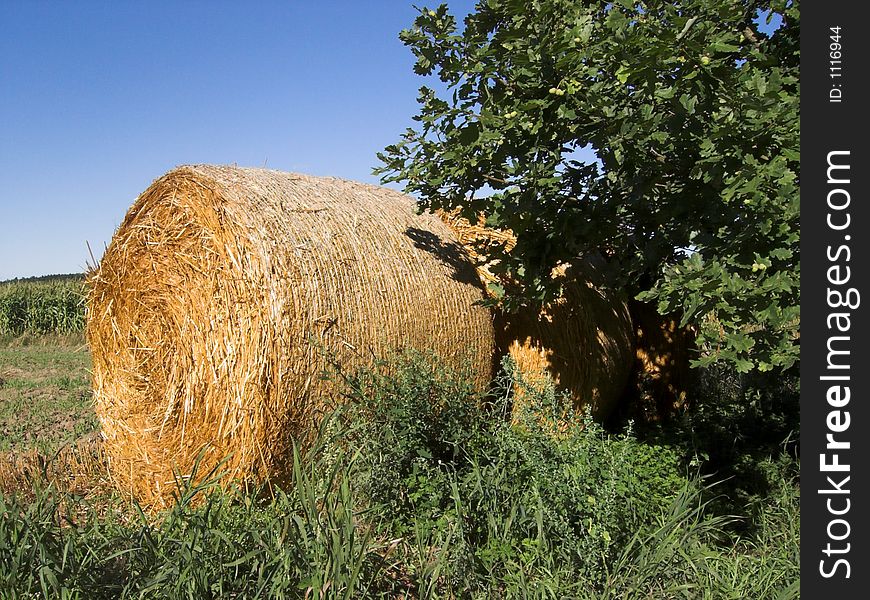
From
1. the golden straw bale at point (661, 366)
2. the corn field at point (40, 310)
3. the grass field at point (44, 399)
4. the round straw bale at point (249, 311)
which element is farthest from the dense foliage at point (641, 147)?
Result: the corn field at point (40, 310)

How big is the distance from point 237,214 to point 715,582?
3.49 m

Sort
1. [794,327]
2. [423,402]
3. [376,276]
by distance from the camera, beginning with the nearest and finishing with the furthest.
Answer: [794,327] < [423,402] < [376,276]

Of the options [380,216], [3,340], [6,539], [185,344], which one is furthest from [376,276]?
[3,340]

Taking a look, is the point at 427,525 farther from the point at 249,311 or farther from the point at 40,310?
the point at 40,310

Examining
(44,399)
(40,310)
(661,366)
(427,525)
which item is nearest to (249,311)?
(427,525)

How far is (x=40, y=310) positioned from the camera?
63.5 feet

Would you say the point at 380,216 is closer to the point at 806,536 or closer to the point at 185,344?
the point at 185,344

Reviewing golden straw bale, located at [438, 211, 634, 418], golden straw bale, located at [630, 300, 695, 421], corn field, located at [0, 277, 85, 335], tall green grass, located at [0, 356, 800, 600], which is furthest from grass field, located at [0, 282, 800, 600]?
corn field, located at [0, 277, 85, 335]

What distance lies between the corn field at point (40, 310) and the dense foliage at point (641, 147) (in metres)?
16.5

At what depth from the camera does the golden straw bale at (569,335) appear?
613 cm

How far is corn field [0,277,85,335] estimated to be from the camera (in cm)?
1912

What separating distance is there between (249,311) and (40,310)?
17359 millimetres

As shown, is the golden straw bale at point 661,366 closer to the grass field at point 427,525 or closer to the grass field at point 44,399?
the grass field at point 427,525

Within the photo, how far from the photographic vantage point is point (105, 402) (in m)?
5.85
